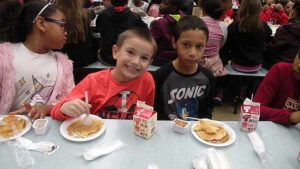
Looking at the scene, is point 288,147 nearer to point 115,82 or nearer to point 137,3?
point 115,82

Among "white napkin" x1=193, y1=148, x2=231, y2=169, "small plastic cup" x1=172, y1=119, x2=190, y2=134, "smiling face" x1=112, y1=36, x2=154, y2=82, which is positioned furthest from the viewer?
"smiling face" x1=112, y1=36, x2=154, y2=82

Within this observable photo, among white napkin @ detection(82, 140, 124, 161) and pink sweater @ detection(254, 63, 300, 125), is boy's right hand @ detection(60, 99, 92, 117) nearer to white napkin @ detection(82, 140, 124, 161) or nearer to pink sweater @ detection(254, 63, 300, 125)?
white napkin @ detection(82, 140, 124, 161)

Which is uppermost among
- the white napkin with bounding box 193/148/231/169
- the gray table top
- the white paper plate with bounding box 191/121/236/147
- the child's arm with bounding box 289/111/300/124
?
the child's arm with bounding box 289/111/300/124

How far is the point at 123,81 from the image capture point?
148 centimetres

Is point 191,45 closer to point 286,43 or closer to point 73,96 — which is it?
point 73,96

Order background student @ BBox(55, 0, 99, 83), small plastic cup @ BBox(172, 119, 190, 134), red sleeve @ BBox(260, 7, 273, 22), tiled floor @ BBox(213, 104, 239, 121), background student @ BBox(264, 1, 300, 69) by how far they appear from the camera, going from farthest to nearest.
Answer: red sleeve @ BBox(260, 7, 273, 22)
tiled floor @ BBox(213, 104, 239, 121)
background student @ BBox(264, 1, 300, 69)
background student @ BBox(55, 0, 99, 83)
small plastic cup @ BBox(172, 119, 190, 134)

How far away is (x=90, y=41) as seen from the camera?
2.82m

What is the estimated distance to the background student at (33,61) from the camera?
4.93 ft

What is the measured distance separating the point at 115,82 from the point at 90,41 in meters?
1.50

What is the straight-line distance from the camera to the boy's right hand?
3.86 ft

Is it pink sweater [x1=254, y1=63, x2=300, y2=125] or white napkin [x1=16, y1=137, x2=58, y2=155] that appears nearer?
white napkin [x1=16, y1=137, x2=58, y2=155]

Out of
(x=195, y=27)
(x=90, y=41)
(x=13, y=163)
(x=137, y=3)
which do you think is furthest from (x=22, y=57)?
(x=137, y=3)

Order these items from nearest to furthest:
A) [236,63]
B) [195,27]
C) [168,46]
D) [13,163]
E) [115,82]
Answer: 1. [13,163]
2. [115,82]
3. [195,27]
4. [168,46]
5. [236,63]

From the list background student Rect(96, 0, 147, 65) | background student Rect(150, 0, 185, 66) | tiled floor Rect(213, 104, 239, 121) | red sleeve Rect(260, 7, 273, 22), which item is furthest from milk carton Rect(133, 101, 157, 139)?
red sleeve Rect(260, 7, 273, 22)
